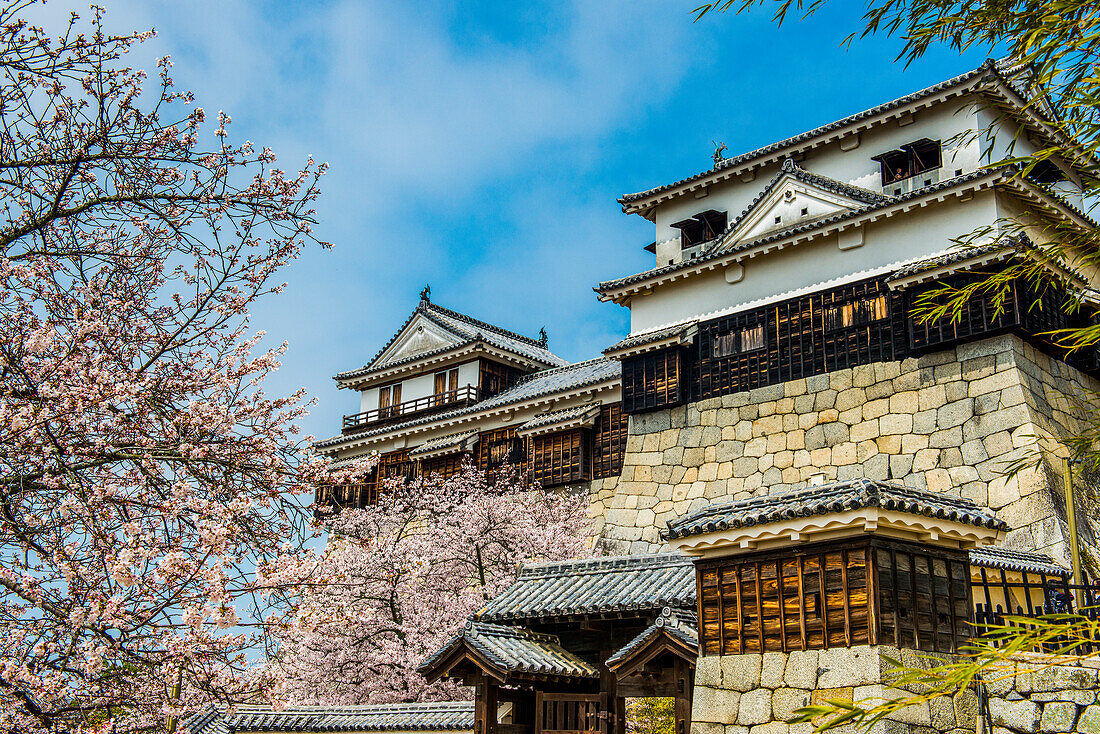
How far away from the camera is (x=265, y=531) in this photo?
6.47 meters

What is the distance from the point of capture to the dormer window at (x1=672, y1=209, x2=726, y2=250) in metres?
24.6

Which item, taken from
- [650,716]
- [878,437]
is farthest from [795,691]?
[878,437]

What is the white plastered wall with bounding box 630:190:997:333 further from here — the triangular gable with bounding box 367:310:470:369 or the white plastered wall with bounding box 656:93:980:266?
the triangular gable with bounding box 367:310:470:369

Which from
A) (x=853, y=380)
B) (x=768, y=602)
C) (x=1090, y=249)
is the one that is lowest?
(x=768, y=602)

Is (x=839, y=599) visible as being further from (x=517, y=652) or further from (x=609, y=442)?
(x=609, y=442)

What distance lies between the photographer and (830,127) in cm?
2241

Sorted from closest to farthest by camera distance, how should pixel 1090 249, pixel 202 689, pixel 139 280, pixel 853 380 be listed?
pixel 202 689 < pixel 139 280 < pixel 1090 249 < pixel 853 380

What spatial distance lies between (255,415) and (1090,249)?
1685 cm

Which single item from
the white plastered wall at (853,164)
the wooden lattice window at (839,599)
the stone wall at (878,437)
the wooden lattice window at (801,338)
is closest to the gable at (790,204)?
the white plastered wall at (853,164)

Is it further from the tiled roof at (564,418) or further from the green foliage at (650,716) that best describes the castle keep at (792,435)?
the green foliage at (650,716)

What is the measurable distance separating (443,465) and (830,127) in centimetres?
1521

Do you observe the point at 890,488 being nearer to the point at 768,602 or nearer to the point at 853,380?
the point at 768,602

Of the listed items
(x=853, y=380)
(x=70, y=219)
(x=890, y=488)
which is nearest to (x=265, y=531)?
(x=70, y=219)

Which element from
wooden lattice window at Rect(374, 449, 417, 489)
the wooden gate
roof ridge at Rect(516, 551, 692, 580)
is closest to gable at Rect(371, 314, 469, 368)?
wooden lattice window at Rect(374, 449, 417, 489)
